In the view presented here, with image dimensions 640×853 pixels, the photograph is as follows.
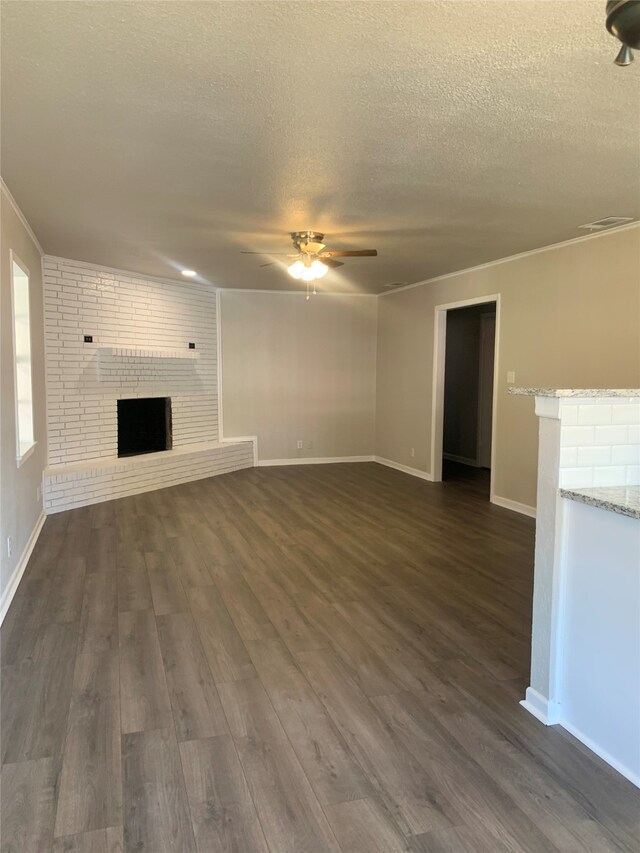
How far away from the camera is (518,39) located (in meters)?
1.77

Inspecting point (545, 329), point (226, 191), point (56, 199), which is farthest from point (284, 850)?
point (545, 329)

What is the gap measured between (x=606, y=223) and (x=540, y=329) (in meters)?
1.11

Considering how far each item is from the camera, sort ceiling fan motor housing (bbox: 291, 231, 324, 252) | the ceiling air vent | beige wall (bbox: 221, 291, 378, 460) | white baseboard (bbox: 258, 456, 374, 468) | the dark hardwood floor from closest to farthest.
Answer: the dark hardwood floor → the ceiling air vent → ceiling fan motor housing (bbox: 291, 231, 324, 252) → beige wall (bbox: 221, 291, 378, 460) → white baseboard (bbox: 258, 456, 374, 468)

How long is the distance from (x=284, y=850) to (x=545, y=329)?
4.44 metres

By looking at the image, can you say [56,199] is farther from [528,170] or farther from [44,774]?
[44,774]

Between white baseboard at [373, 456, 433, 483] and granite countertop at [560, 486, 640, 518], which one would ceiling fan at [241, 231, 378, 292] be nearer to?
granite countertop at [560, 486, 640, 518]

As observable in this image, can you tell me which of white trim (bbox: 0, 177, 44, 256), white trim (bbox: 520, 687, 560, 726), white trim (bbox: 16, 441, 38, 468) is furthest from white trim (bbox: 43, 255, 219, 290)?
white trim (bbox: 520, 687, 560, 726)

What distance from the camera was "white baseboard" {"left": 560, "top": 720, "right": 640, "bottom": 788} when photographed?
5.83 ft

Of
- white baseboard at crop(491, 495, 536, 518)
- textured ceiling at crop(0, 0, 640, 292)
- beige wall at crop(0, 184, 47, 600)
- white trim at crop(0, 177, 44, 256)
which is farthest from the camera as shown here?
white baseboard at crop(491, 495, 536, 518)

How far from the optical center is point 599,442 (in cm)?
206

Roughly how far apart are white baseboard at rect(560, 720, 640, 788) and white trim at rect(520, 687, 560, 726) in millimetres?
40

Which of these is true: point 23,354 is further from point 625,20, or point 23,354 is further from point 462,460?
point 462,460

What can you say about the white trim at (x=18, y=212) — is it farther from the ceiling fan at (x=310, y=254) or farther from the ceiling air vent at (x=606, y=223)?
the ceiling air vent at (x=606, y=223)

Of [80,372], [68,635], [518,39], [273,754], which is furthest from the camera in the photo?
[80,372]
